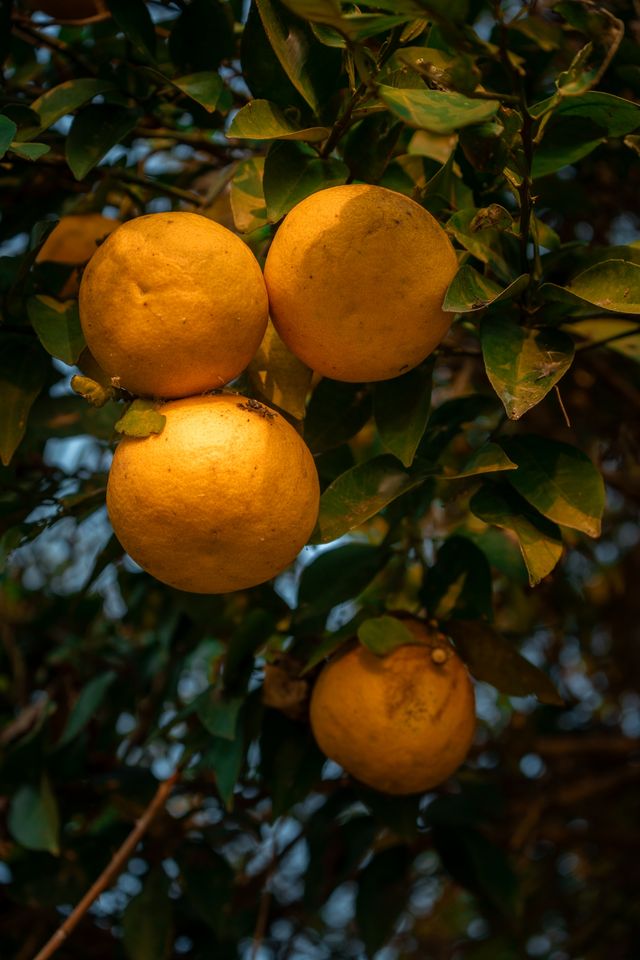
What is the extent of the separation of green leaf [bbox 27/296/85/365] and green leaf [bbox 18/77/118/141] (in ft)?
0.62

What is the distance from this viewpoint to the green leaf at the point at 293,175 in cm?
105

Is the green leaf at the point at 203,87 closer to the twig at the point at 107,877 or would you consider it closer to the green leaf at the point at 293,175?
the green leaf at the point at 293,175

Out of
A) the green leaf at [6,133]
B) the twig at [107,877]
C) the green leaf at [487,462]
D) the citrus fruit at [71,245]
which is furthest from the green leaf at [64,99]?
the twig at [107,877]

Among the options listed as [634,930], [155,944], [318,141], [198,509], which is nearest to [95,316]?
[198,509]

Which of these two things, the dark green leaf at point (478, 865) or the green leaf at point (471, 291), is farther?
the dark green leaf at point (478, 865)

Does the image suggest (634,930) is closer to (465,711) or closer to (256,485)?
(465,711)

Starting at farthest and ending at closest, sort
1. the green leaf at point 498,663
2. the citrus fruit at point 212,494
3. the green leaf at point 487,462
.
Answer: the green leaf at point 498,663 < the green leaf at point 487,462 < the citrus fruit at point 212,494

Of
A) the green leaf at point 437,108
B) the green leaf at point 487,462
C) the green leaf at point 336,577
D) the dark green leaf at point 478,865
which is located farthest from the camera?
the dark green leaf at point 478,865

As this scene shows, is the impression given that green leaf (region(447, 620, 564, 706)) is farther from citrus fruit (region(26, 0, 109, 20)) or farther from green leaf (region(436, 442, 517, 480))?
citrus fruit (region(26, 0, 109, 20))

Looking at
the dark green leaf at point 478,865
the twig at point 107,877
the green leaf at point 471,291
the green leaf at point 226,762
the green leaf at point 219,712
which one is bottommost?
the dark green leaf at point 478,865

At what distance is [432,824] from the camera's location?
5.72ft

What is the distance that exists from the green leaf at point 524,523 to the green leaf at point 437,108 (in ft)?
1.43

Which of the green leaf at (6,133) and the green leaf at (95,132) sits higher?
the green leaf at (6,133)

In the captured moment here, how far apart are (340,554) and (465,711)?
1.07 feet
